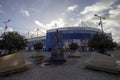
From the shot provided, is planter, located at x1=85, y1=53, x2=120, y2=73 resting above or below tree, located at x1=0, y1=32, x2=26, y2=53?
below

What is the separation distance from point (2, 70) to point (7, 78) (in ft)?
5.08

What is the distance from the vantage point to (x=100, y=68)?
11.3 m

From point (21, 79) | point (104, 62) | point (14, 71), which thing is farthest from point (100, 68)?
point (14, 71)

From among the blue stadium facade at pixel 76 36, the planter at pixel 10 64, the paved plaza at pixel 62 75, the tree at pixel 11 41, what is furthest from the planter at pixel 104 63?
the blue stadium facade at pixel 76 36

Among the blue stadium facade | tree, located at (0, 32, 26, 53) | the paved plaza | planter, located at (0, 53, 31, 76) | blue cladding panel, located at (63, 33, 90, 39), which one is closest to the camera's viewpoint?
the paved plaza

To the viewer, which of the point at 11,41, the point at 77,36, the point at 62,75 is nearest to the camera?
the point at 62,75

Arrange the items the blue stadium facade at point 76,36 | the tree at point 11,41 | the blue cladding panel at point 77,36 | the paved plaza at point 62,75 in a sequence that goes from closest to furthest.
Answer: the paved plaza at point 62,75
the tree at point 11,41
the blue stadium facade at point 76,36
the blue cladding panel at point 77,36

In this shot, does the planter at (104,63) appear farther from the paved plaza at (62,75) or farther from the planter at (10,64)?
the planter at (10,64)

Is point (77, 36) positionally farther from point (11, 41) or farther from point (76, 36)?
point (11, 41)

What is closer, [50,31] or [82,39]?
[82,39]

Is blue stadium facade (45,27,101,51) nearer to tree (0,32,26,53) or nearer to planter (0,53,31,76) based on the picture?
tree (0,32,26,53)

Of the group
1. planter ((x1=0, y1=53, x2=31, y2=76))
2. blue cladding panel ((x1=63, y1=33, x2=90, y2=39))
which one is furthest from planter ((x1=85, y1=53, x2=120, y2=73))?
blue cladding panel ((x1=63, y1=33, x2=90, y2=39))

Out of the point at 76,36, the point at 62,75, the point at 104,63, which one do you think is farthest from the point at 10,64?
the point at 76,36

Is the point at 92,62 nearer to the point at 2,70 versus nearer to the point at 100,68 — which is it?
the point at 100,68
